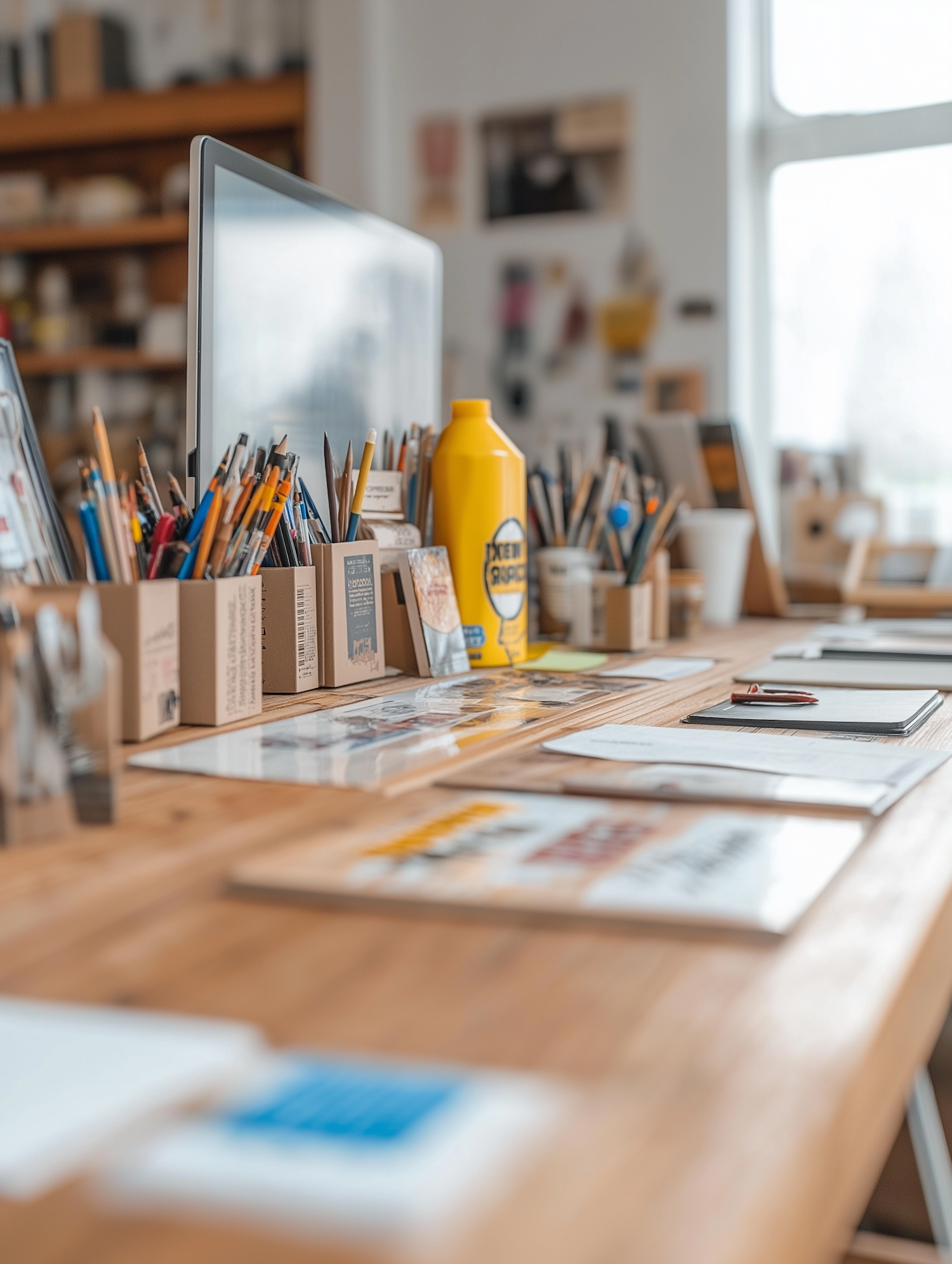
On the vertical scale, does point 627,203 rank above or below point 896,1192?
above

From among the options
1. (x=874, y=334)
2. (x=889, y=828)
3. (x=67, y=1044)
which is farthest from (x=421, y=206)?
(x=67, y=1044)

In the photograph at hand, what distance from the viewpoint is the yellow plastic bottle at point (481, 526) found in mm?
1331

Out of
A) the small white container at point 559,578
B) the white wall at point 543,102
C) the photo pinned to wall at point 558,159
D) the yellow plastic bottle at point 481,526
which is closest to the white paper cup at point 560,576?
the small white container at point 559,578

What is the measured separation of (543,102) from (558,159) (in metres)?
0.18

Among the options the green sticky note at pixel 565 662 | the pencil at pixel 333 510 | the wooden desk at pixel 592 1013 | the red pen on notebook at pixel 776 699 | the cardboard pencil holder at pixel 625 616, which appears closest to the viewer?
the wooden desk at pixel 592 1013

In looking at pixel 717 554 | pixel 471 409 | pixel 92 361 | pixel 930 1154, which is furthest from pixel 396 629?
pixel 92 361

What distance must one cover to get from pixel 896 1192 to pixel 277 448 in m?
0.94

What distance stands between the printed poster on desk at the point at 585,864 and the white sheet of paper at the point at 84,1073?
14 cm

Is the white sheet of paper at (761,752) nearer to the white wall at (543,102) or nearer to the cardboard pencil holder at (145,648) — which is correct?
the cardboard pencil holder at (145,648)

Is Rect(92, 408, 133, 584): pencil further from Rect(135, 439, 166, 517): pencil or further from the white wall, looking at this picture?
the white wall

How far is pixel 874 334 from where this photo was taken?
3.63 meters

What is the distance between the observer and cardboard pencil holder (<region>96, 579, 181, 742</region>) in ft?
2.81

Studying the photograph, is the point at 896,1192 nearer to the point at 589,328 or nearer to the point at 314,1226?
the point at 314,1226

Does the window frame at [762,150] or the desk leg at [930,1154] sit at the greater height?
the window frame at [762,150]
